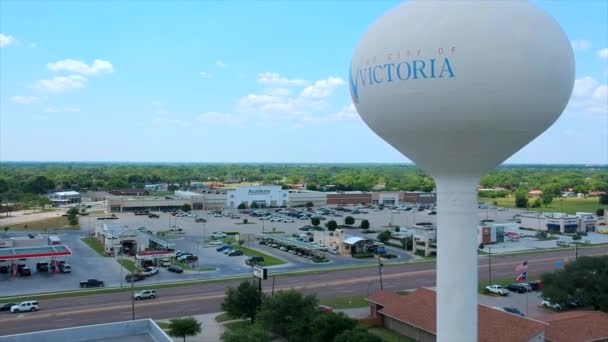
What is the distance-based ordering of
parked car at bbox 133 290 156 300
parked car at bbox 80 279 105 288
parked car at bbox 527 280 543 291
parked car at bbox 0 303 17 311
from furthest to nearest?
parked car at bbox 80 279 105 288
parked car at bbox 527 280 543 291
parked car at bbox 133 290 156 300
parked car at bbox 0 303 17 311

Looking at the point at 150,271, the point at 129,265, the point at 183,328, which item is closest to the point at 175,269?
the point at 150,271

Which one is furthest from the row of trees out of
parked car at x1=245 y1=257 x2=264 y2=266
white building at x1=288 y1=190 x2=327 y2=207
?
white building at x1=288 y1=190 x2=327 y2=207

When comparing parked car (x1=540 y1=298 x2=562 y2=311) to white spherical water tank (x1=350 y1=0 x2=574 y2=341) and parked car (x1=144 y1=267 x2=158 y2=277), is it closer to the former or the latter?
white spherical water tank (x1=350 y1=0 x2=574 y2=341)

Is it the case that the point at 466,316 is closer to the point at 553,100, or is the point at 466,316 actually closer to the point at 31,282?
the point at 553,100

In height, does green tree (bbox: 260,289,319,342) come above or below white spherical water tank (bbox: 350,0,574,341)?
below

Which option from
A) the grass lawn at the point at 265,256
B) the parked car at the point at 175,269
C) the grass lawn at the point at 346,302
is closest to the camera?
the grass lawn at the point at 346,302

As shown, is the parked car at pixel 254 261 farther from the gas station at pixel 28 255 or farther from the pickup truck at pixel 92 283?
the gas station at pixel 28 255

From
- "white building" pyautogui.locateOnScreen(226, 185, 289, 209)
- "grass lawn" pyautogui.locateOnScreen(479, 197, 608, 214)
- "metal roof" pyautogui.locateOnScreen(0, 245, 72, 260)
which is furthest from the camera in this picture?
"white building" pyautogui.locateOnScreen(226, 185, 289, 209)

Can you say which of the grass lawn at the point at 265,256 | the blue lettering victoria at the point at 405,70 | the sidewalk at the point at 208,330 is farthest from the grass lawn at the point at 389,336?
the grass lawn at the point at 265,256
